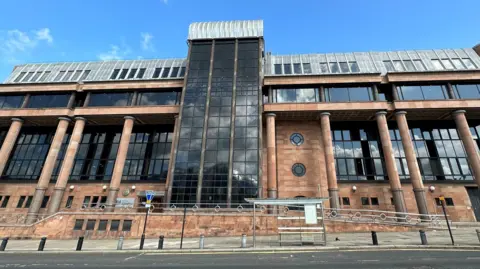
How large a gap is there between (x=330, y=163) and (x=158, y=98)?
80.8 ft

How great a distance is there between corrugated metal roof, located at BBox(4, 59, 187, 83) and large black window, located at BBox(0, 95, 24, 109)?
432cm

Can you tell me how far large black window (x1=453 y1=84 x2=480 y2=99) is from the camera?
2897cm

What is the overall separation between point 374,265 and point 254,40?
30281 millimetres

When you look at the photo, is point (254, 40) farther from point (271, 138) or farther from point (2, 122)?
point (2, 122)

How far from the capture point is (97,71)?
127ft

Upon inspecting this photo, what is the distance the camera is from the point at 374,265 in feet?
32.1

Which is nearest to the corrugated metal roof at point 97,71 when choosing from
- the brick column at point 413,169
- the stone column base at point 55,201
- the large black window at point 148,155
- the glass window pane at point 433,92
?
the large black window at point 148,155

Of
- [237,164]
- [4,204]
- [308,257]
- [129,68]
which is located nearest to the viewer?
[308,257]

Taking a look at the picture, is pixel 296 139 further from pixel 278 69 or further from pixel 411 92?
pixel 411 92

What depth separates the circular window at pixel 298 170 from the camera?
30.6m

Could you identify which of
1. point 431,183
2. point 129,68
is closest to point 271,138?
point 431,183

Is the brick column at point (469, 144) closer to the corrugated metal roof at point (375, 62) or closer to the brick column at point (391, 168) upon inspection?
the corrugated metal roof at point (375, 62)

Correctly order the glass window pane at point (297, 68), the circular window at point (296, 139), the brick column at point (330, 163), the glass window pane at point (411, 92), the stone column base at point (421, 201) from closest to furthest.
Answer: the stone column base at point (421, 201) → the brick column at point (330, 163) → the glass window pane at point (411, 92) → the circular window at point (296, 139) → the glass window pane at point (297, 68)

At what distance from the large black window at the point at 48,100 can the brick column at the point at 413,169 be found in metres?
45.3
